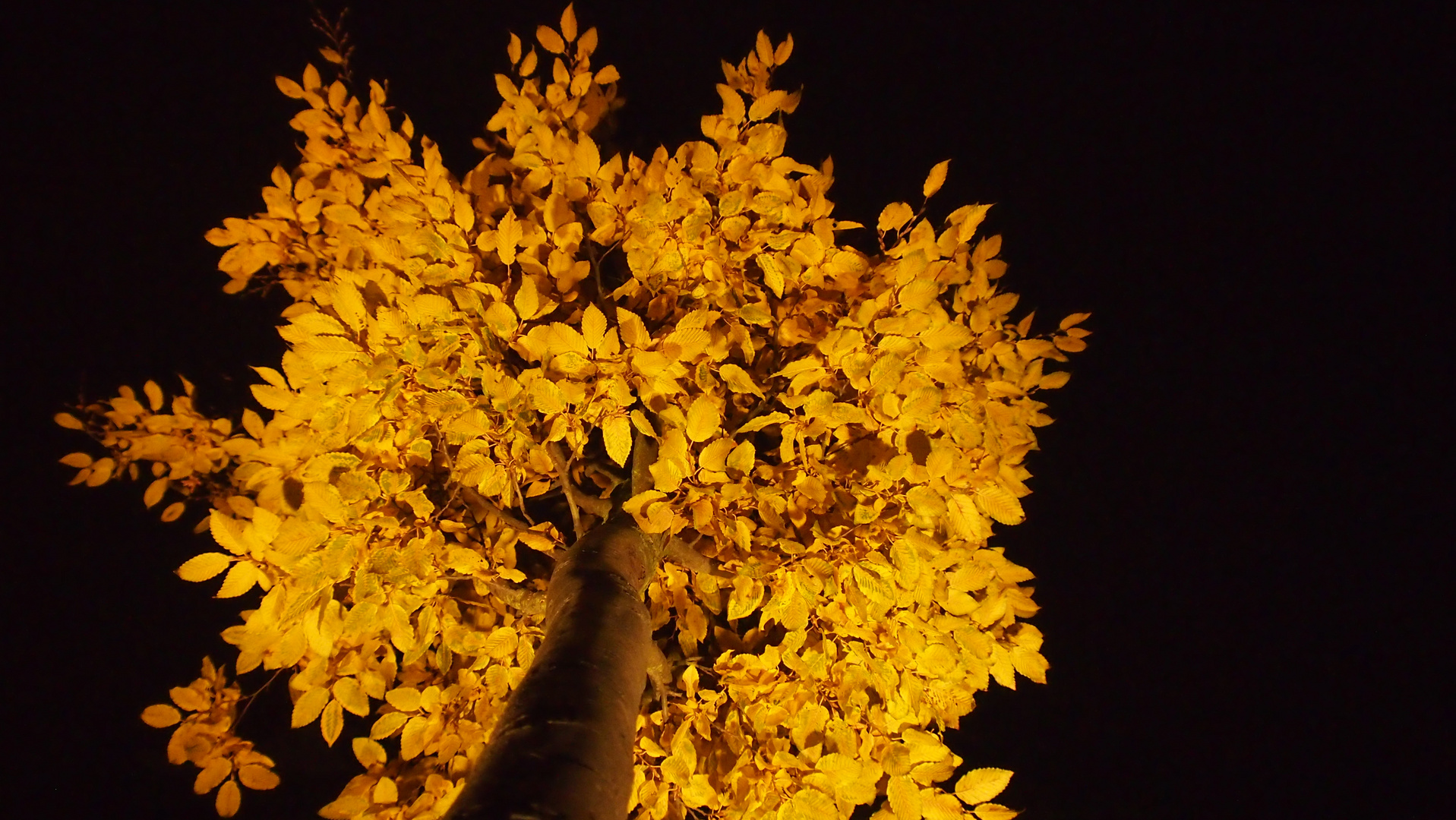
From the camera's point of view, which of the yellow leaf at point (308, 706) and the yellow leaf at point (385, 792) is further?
the yellow leaf at point (385, 792)

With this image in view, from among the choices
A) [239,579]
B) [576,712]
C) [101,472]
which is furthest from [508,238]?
[101,472]

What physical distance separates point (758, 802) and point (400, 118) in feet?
11.5

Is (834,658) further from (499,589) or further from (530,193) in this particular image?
(530,193)

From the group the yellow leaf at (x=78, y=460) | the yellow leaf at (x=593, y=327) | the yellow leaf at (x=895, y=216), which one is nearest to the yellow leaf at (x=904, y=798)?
the yellow leaf at (x=593, y=327)

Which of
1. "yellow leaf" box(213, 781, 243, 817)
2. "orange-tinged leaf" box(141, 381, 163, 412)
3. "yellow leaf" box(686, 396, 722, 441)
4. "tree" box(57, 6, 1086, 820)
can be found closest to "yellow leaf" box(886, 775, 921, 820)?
"tree" box(57, 6, 1086, 820)

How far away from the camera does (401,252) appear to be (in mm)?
1458

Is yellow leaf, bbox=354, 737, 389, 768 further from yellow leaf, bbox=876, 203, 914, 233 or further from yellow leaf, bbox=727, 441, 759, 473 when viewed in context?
yellow leaf, bbox=876, 203, 914, 233

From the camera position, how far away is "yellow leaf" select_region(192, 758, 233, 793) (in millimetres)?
1364

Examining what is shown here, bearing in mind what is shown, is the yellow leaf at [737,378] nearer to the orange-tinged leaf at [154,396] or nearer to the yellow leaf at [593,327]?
the yellow leaf at [593,327]

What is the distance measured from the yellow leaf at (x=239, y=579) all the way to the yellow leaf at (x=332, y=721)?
369mm

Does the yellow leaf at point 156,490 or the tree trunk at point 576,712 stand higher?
the yellow leaf at point 156,490

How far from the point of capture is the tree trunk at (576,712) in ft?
2.66

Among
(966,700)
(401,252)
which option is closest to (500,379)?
(401,252)

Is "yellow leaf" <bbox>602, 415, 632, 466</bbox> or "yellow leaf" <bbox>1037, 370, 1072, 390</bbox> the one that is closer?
"yellow leaf" <bbox>602, 415, 632, 466</bbox>
